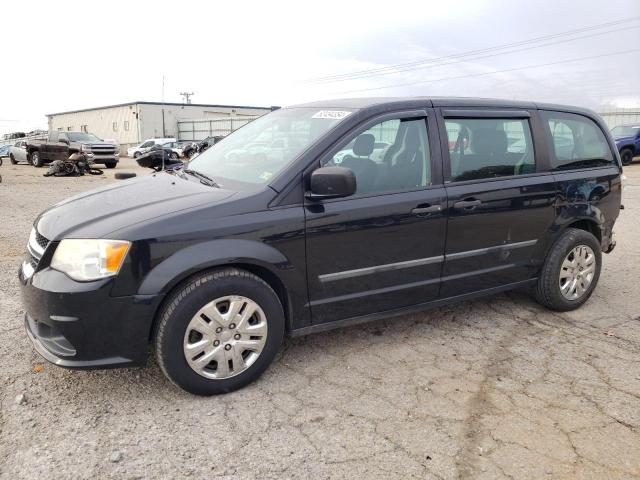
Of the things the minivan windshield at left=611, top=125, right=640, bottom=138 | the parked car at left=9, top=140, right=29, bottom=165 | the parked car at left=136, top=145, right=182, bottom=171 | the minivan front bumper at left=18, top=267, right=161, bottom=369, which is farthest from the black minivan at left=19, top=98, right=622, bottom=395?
the parked car at left=9, top=140, right=29, bottom=165

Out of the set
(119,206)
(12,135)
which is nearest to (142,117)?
(12,135)

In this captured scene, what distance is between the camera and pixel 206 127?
42.0 meters

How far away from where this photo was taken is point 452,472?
7.65ft

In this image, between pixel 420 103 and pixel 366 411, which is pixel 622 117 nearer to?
pixel 420 103

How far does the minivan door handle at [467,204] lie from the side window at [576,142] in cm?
97

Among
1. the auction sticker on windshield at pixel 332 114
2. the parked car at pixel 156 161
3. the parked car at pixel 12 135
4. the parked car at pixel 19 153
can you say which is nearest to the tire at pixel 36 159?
the parked car at pixel 19 153

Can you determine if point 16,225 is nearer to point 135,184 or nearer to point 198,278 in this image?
point 135,184

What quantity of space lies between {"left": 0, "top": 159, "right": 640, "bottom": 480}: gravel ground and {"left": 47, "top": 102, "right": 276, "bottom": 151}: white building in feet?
135

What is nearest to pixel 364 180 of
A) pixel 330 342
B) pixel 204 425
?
pixel 330 342

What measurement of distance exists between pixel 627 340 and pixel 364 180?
2.37m

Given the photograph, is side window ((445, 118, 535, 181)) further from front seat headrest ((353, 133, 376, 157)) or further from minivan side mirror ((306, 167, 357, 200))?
minivan side mirror ((306, 167, 357, 200))

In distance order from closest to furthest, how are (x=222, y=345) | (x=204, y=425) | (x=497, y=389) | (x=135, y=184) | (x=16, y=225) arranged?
(x=204, y=425) → (x=222, y=345) → (x=497, y=389) → (x=135, y=184) → (x=16, y=225)

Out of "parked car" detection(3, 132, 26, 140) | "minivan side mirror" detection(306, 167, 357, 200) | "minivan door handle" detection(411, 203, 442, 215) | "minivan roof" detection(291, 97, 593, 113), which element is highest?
"parked car" detection(3, 132, 26, 140)

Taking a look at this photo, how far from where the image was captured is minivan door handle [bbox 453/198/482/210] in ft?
11.7
